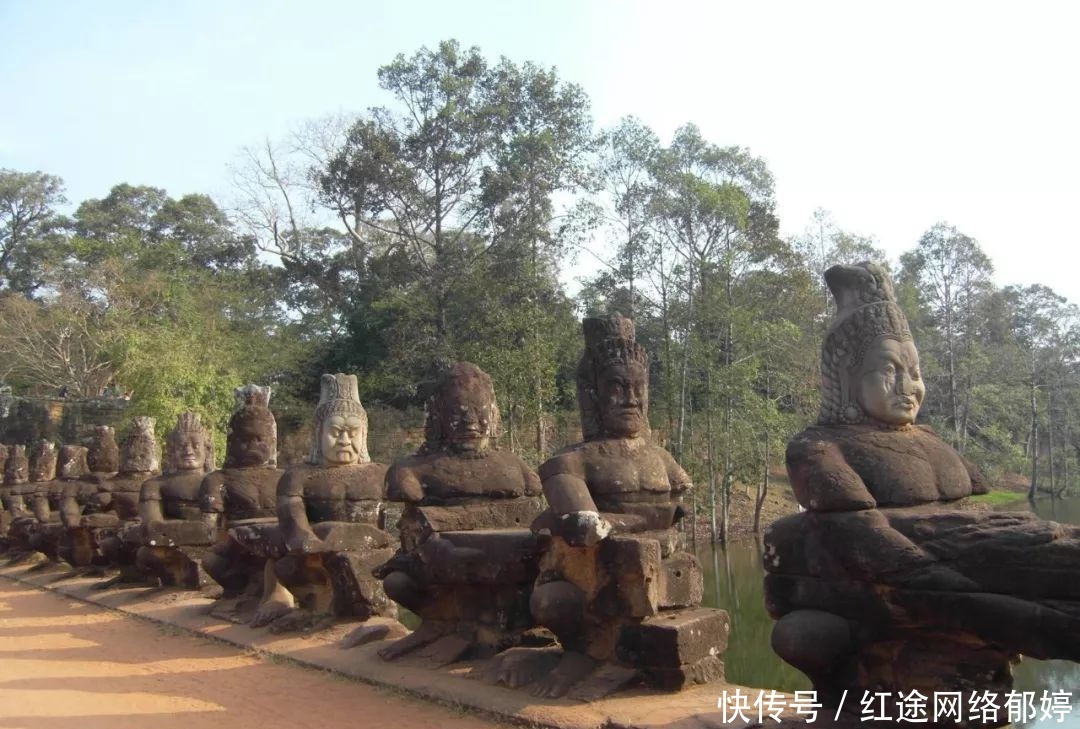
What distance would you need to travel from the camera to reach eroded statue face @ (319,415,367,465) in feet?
27.7

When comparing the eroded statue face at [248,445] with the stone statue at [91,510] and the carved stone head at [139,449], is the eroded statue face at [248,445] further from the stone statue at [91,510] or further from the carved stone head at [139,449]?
the carved stone head at [139,449]

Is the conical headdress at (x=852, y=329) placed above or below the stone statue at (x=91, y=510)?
above

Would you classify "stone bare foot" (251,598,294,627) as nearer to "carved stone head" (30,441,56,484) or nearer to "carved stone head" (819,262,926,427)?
"carved stone head" (819,262,926,427)

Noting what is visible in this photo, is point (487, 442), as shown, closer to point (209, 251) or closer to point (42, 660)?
point (42, 660)

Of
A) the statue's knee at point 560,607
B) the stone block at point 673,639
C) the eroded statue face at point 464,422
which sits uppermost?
the eroded statue face at point 464,422

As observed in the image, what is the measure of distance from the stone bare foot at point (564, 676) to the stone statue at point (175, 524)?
650 centimetres

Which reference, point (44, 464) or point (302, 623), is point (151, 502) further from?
point (44, 464)

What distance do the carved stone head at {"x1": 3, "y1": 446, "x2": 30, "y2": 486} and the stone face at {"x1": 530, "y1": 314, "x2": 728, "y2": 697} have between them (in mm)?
16332

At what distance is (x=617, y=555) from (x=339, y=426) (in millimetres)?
3943

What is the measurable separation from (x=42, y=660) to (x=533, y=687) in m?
4.80

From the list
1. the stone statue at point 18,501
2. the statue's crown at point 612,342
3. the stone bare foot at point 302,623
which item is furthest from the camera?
the stone statue at point 18,501

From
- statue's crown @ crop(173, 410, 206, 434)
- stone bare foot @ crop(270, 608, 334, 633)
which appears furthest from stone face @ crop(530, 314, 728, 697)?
statue's crown @ crop(173, 410, 206, 434)

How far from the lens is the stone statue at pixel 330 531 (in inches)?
309

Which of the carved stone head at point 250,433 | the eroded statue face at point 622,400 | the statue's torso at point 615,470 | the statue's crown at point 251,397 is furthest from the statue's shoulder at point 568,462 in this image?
the statue's crown at point 251,397
